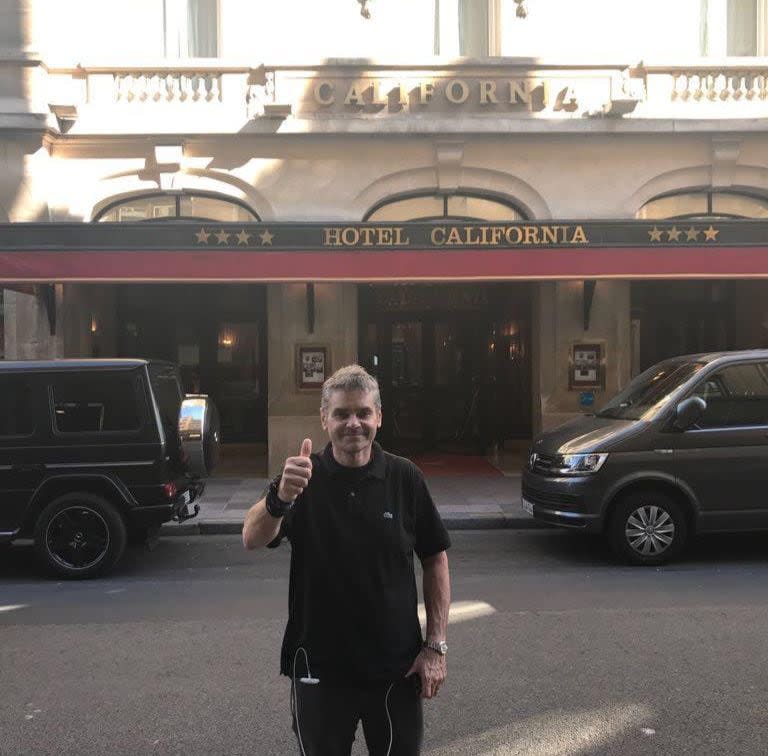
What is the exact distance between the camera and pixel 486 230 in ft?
34.0

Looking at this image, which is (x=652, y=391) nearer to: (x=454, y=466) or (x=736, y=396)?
(x=736, y=396)

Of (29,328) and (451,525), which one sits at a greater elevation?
(29,328)

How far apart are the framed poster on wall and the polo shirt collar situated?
9.69m

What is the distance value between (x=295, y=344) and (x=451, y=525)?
4589mm

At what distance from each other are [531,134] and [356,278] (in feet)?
13.9

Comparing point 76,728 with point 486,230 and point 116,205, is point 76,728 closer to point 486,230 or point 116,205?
point 486,230

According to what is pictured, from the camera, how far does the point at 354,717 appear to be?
242 cm

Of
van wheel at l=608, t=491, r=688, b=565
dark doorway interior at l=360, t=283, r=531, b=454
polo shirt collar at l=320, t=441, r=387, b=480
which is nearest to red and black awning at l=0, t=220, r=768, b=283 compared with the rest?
dark doorway interior at l=360, t=283, r=531, b=454

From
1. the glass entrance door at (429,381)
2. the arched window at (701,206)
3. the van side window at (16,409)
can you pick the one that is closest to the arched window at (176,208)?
the glass entrance door at (429,381)

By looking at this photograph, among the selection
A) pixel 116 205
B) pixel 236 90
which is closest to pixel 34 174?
pixel 116 205

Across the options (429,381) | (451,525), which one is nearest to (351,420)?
(451,525)

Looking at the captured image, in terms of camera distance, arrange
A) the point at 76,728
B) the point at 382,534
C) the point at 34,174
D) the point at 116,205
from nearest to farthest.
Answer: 1. the point at 382,534
2. the point at 76,728
3. the point at 34,174
4. the point at 116,205

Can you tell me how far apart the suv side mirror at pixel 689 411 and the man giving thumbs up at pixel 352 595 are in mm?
5066

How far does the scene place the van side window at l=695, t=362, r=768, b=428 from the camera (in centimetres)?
711
